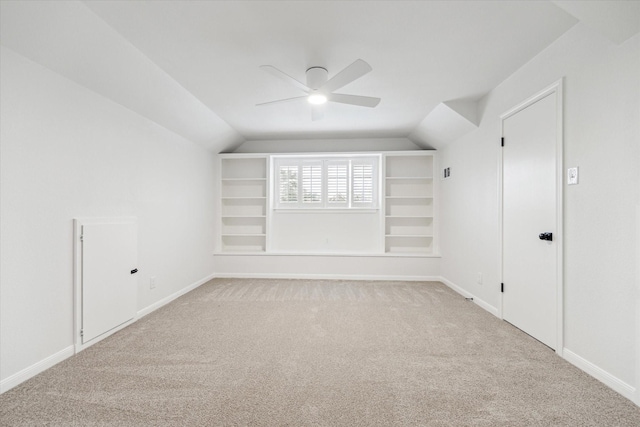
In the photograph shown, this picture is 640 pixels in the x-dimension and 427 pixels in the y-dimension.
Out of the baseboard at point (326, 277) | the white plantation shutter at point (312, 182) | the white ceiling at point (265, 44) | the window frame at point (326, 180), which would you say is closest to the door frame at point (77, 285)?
the white ceiling at point (265, 44)

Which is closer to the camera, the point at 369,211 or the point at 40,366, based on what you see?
the point at 40,366

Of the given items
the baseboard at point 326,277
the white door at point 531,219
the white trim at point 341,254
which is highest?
the white door at point 531,219

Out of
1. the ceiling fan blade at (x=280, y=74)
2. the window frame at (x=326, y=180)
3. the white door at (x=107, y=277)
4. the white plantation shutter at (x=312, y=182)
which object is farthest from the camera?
the white plantation shutter at (x=312, y=182)

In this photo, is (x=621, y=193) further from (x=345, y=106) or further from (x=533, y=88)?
(x=345, y=106)

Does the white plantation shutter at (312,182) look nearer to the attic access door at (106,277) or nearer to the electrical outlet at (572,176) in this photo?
the attic access door at (106,277)

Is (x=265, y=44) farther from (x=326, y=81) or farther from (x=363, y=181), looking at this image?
(x=363, y=181)

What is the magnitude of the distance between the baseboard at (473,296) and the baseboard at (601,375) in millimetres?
945

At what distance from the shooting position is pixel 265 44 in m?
2.25

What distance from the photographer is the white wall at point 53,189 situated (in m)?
1.85

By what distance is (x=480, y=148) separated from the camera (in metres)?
3.47

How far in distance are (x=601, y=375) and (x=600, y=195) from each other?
1.18 meters

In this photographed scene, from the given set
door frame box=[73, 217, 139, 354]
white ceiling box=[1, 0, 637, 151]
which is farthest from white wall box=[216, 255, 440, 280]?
door frame box=[73, 217, 139, 354]

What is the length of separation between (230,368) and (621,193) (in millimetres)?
2811

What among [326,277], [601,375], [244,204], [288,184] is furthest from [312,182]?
[601,375]
